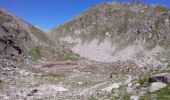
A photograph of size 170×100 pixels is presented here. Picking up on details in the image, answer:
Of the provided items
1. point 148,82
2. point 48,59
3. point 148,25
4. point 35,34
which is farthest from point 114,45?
point 148,82

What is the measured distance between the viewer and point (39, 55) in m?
90.8

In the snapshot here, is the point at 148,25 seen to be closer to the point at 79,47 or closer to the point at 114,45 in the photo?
the point at 114,45

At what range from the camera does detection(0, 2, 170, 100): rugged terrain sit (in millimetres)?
25500

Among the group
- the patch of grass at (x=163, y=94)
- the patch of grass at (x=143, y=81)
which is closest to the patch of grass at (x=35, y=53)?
the patch of grass at (x=143, y=81)

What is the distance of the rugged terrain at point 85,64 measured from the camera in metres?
25.5

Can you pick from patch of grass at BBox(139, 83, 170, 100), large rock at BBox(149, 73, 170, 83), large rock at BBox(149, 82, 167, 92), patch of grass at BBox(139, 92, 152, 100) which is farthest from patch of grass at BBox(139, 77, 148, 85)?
patch of grass at BBox(139, 83, 170, 100)

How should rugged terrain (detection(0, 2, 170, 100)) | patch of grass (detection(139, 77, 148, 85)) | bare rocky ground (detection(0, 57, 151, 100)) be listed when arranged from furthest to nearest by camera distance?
1. bare rocky ground (detection(0, 57, 151, 100))
2. rugged terrain (detection(0, 2, 170, 100))
3. patch of grass (detection(139, 77, 148, 85))

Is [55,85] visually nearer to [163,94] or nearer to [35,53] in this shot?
[163,94]

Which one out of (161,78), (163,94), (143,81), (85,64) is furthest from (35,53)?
(163,94)

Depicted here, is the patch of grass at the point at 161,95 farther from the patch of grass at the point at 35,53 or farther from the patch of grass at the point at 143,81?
the patch of grass at the point at 35,53

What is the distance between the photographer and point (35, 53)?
8756 cm

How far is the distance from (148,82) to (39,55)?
69.1 metres

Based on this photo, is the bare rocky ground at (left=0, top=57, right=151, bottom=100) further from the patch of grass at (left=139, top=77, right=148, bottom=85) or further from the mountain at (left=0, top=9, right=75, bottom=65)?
the mountain at (left=0, top=9, right=75, bottom=65)

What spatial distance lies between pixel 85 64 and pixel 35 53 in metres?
13.4
